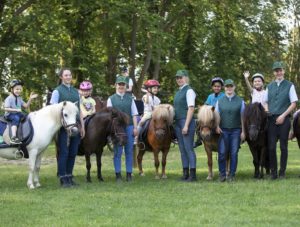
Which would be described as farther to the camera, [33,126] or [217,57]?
[217,57]

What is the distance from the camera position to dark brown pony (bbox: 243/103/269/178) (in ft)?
35.8

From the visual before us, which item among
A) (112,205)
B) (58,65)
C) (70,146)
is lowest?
(112,205)

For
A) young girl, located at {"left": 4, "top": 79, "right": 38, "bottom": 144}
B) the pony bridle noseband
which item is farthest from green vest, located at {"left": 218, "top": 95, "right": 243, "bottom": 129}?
young girl, located at {"left": 4, "top": 79, "right": 38, "bottom": 144}

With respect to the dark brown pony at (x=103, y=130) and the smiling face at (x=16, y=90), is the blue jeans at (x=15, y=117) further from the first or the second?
the dark brown pony at (x=103, y=130)

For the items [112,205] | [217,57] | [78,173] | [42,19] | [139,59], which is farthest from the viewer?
[217,57]

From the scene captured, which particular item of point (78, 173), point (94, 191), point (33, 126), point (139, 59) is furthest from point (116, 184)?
point (139, 59)

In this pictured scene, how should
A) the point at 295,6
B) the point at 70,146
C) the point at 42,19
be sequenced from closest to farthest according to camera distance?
the point at 70,146
the point at 42,19
the point at 295,6

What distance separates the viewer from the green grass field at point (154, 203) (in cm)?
724

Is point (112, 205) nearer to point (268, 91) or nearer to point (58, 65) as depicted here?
point (268, 91)

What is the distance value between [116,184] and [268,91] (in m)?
3.59

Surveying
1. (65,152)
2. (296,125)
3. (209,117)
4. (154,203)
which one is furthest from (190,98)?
(154,203)

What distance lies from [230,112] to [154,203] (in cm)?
328

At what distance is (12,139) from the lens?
10367mm

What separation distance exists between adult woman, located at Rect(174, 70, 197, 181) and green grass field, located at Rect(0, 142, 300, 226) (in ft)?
1.43
